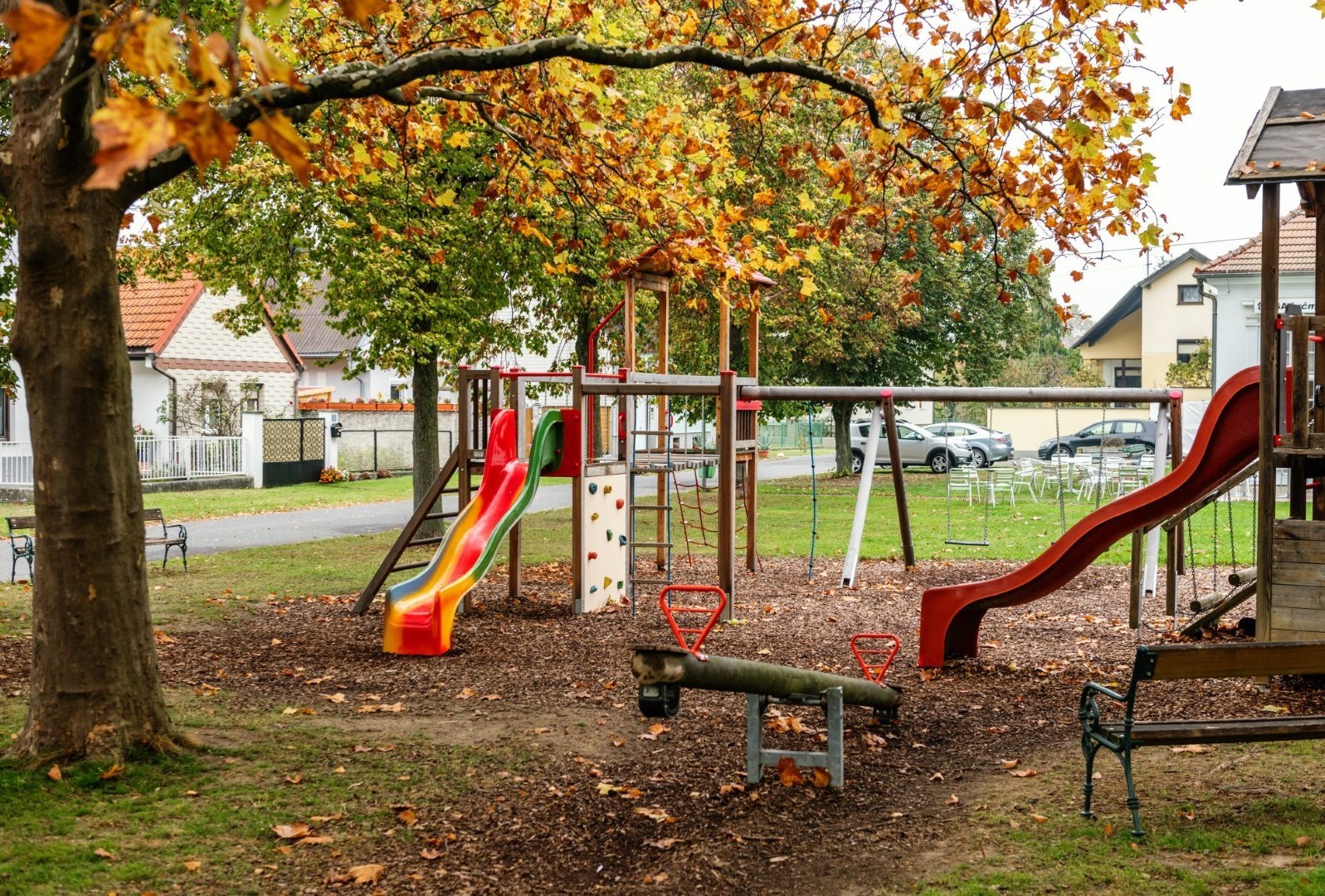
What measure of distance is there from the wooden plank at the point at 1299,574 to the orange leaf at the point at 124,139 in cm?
748

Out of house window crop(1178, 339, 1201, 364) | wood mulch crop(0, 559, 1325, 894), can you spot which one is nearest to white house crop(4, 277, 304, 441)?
wood mulch crop(0, 559, 1325, 894)

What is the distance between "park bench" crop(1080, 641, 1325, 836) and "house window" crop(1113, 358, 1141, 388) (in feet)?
163

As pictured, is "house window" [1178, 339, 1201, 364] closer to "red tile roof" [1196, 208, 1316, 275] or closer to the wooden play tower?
"red tile roof" [1196, 208, 1316, 275]

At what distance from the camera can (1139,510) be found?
9156 mm

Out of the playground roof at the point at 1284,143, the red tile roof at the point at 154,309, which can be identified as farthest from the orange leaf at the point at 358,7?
the red tile roof at the point at 154,309

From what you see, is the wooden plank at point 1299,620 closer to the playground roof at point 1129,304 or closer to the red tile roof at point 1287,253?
the red tile roof at point 1287,253

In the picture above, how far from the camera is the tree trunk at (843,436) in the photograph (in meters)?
35.5

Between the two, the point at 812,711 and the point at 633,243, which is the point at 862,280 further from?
the point at 812,711

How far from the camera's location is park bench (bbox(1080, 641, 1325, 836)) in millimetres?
5516

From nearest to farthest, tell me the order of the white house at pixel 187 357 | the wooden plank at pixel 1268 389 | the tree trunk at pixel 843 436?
the wooden plank at pixel 1268 389 < the white house at pixel 187 357 < the tree trunk at pixel 843 436

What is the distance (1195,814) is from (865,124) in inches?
207

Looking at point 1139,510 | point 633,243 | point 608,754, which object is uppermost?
point 633,243

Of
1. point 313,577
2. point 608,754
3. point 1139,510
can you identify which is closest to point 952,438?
point 313,577

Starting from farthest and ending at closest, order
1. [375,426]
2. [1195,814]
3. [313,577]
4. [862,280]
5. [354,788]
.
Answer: [375,426]
[862,280]
[313,577]
[354,788]
[1195,814]
